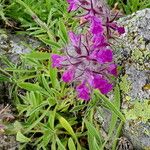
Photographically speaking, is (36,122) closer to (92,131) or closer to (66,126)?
(66,126)

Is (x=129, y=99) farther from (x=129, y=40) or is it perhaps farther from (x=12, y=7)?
(x=12, y=7)

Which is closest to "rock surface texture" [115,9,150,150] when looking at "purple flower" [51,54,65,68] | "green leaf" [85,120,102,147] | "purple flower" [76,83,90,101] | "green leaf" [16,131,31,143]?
"green leaf" [85,120,102,147]

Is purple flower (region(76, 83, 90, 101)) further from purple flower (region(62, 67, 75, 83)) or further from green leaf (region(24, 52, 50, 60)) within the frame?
green leaf (region(24, 52, 50, 60))

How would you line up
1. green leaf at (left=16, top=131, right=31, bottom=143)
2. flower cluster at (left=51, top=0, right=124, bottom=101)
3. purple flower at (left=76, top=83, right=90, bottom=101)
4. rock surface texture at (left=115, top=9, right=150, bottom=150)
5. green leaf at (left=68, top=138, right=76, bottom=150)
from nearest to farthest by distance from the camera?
flower cluster at (left=51, top=0, right=124, bottom=101) → purple flower at (left=76, top=83, right=90, bottom=101) → rock surface texture at (left=115, top=9, right=150, bottom=150) → green leaf at (left=68, top=138, right=76, bottom=150) → green leaf at (left=16, top=131, right=31, bottom=143)

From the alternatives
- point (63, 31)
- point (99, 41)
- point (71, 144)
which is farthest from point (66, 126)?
point (99, 41)

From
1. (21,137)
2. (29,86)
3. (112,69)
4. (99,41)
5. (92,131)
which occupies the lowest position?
(21,137)
